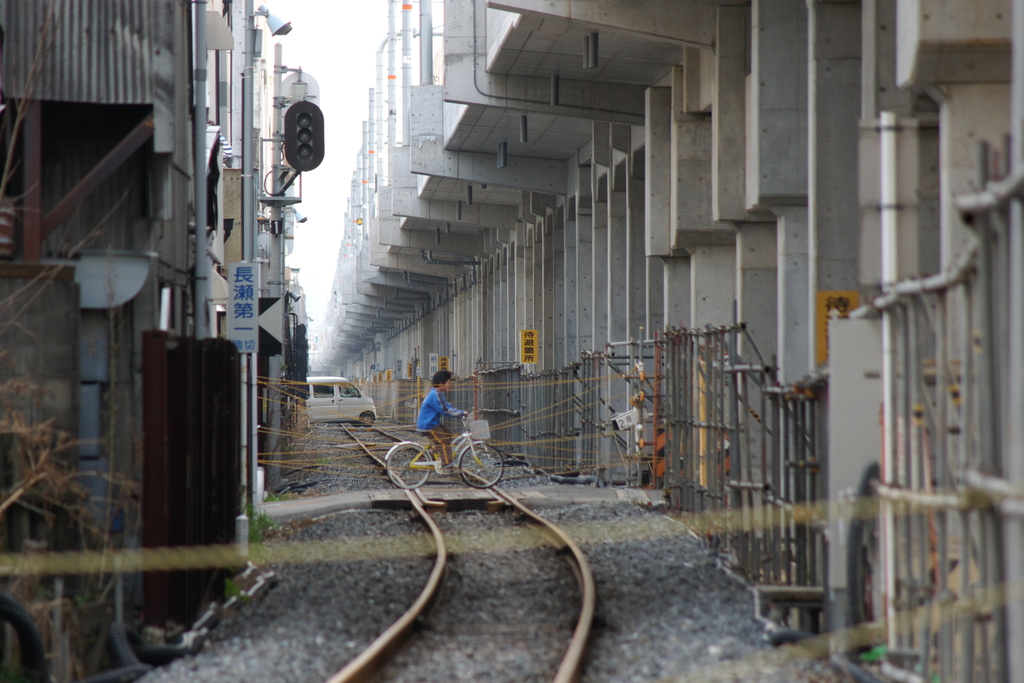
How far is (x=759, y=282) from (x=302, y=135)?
25.1 ft

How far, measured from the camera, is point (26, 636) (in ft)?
25.6

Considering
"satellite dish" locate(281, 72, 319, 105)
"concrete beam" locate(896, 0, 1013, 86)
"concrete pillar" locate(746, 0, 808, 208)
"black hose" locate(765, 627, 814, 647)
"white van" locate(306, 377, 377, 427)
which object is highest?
"satellite dish" locate(281, 72, 319, 105)

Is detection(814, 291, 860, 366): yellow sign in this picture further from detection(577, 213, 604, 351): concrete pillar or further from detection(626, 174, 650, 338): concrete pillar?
detection(577, 213, 604, 351): concrete pillar

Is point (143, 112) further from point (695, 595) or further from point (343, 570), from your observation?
point (695, 595)

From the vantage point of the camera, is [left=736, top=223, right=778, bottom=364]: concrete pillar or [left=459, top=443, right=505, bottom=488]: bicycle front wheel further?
[left=459, top=443, right=505, bottom=488]: bicycle front wheel

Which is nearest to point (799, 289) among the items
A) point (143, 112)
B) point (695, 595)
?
Result: point (695, 595)

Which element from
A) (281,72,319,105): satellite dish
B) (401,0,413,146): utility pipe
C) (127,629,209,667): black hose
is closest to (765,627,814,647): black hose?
(127,629,209,667): black hose

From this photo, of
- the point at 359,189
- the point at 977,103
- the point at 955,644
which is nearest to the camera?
the point at 955,644

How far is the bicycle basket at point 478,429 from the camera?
2144 centimetres

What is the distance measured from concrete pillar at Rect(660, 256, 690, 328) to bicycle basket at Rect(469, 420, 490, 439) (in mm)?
4764

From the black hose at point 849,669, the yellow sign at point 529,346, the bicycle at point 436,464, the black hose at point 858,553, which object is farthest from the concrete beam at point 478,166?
the black hose at point 849,669

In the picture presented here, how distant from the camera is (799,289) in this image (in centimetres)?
1661

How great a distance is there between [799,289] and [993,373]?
11372 millimetres

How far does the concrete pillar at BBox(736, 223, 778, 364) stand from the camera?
18.8 meters
